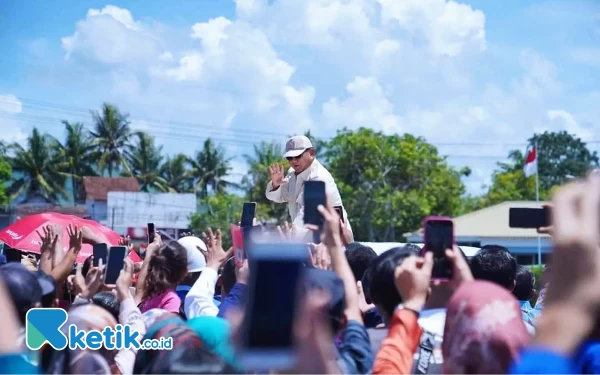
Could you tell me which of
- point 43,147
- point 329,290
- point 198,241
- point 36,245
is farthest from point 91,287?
point 43,147

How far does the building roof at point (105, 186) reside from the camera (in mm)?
62406

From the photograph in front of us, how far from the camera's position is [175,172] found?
209ft

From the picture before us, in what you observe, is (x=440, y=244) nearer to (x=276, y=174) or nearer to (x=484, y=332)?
(x=484, y=332)

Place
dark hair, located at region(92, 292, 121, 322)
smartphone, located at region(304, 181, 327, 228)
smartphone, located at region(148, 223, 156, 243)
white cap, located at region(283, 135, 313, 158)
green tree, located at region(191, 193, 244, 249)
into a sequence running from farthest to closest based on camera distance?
green tree, located at region(191, 193, 244, 249) → white cap, located at region(283, 135, 313, 158) → smartphone, located at region(148, 223, 156, 243) → dark hair, located at region(92, 292, 121, 322) → smartphone, located at region(304, 181, 327, 228)

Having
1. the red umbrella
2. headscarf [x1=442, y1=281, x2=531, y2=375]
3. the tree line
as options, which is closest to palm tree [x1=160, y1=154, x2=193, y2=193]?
the tree line

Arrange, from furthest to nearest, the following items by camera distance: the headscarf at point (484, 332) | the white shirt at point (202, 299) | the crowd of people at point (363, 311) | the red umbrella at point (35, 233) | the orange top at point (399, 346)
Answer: the red umbrella at point (35, 233) < the white shirt at point (202, 299) < the orange top at point (399, 346) < the headscarf at point (484, 332) < the crowd of people at point (363, 311)

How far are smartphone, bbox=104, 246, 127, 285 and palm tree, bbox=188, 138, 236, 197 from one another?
5941cm

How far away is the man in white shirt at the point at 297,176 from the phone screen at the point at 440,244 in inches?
149

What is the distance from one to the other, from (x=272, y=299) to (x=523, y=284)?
3.45m

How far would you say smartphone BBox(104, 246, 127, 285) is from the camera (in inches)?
159

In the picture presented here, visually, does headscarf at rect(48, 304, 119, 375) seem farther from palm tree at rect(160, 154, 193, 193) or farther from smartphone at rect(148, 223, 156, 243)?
palm tree at rect(160, 154, 193, 193)

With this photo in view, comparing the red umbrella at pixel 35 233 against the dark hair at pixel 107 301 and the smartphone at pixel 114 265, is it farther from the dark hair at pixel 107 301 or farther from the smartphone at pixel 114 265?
the smartphone at pixel 114 265

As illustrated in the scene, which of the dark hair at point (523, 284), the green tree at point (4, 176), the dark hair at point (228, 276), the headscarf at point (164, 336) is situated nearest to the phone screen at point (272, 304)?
the headscarf at point (164, 336)

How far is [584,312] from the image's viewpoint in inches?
67.4
